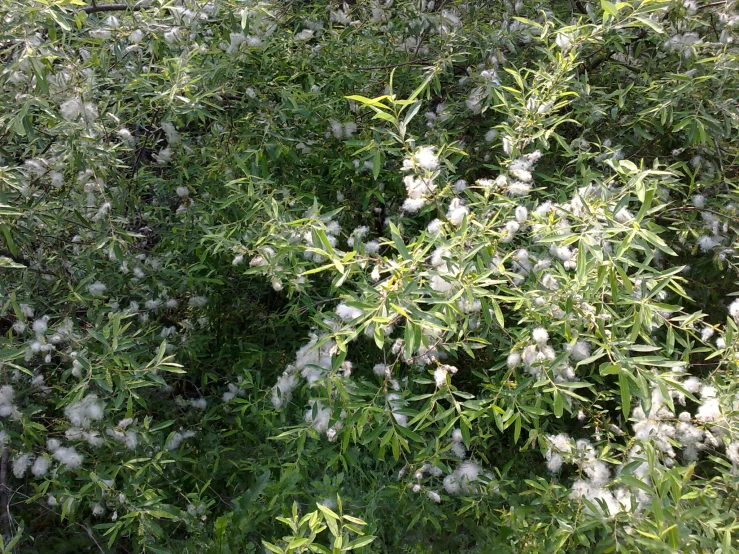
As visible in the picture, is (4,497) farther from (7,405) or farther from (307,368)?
(307,368)

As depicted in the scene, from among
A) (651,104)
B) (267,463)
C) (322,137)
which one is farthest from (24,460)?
(651,104)

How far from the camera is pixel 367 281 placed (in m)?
2.39

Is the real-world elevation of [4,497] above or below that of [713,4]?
below

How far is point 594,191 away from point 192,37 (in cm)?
213

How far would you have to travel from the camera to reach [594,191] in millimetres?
2500

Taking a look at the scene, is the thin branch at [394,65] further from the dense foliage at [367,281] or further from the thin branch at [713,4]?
the thin branch at [713,4]

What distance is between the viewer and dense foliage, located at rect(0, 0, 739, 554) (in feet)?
7.22

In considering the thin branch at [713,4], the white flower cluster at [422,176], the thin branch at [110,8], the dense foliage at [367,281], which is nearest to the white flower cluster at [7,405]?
the dense foliage at [367,281]

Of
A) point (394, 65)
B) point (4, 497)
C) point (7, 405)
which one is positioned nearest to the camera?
point (7, 405)

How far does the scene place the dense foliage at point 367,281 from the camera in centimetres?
220

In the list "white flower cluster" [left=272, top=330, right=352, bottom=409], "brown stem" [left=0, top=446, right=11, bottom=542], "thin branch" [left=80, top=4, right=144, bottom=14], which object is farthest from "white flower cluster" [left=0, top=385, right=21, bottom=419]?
"thin branch" [left=80, top=4, right=144, bottom=14]

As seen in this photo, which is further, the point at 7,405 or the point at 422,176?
the point at 7,405

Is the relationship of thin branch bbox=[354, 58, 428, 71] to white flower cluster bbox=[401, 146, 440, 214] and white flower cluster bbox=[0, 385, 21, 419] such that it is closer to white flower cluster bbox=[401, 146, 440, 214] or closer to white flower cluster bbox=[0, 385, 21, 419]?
white flower cluster bbox=[401, 146, 440, 214]

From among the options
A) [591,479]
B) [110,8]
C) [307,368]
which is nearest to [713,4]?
[591,479]
